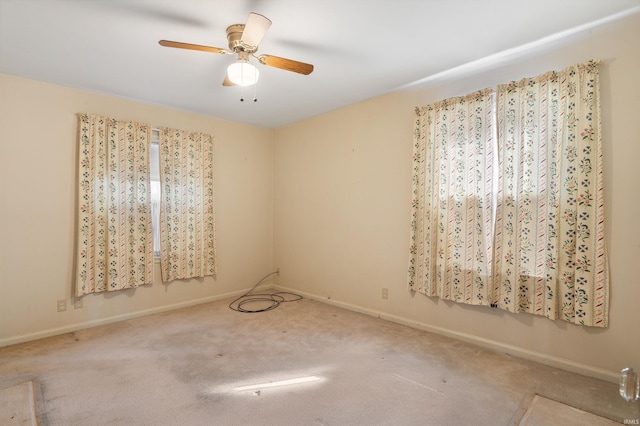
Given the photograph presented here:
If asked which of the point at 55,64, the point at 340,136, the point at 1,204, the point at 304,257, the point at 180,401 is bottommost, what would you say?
the point at 180,401

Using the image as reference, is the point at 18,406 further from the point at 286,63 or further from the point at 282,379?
the point at 286,63

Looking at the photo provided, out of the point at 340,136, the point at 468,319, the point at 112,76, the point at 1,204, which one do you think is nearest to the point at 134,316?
the point at 1,204

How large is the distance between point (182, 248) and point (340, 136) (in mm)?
2415

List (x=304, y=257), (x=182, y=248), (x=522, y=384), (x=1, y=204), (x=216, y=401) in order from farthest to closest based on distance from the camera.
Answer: (x=304, y=257) → (x=182, y=248) → (x=1, y=204) → (x=522, y=384) → (x=216, y=401)

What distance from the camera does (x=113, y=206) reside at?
3.37m

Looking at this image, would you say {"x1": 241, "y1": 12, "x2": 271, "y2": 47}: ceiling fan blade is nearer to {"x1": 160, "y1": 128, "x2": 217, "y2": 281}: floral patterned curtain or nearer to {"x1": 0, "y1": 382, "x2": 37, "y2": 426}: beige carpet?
{"x1": 160, "y1": 128, "x2": 217, "y2": 281}: floral patterned curtain

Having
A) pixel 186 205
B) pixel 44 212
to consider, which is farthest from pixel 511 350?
pixel 44 212

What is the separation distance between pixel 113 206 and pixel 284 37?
99.7 inches

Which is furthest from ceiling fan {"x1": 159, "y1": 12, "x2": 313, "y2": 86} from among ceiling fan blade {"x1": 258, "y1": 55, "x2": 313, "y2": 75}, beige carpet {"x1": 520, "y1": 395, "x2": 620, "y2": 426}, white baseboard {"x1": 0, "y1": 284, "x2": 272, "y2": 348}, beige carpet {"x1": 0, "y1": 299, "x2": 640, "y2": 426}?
white baseboard {"x1": 0, "y1": 284, "x2": 272, "y2": 348}

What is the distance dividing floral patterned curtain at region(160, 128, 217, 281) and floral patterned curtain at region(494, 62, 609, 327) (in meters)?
3.33

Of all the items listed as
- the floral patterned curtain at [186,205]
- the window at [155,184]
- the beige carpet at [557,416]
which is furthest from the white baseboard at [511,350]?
the window at [155,184]

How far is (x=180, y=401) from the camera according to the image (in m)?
2.00

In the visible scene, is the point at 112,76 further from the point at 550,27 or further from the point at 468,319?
the point at 468,319

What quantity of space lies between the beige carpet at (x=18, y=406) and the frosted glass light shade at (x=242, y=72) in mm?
2416
